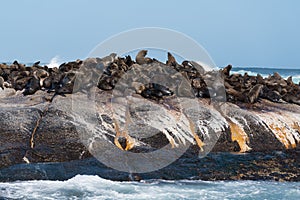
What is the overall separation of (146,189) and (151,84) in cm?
288

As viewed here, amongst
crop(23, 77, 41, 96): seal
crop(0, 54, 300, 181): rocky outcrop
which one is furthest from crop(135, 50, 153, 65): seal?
crop(23, 77, 41, 96): seal

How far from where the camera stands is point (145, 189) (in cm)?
722

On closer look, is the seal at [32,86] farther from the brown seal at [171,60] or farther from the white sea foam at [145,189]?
the white sea foam at [145,189]

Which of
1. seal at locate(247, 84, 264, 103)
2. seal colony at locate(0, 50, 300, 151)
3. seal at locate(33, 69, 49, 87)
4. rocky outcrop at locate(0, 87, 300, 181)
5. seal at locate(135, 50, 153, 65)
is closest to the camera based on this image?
rocky outcrop at locate(0, 87, 300, 181)

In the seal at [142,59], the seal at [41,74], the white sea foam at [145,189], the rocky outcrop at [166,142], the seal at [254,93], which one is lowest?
the white sea foam at [145,189]

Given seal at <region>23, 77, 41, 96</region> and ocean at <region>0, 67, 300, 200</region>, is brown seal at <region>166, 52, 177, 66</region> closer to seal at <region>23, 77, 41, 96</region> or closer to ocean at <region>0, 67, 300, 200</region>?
seal at <region>23, 77, 41, 96</region>

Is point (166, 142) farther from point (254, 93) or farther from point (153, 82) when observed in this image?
point (254, 93)

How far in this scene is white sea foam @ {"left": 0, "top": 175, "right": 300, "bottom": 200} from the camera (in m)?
6.86

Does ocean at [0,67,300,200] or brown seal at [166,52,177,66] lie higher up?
brown seal at [166,52,177,66]

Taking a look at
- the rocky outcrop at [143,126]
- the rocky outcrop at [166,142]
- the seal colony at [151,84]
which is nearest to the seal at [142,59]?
the seal colony at [151,84]

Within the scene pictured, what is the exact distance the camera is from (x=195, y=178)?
25.8 feet

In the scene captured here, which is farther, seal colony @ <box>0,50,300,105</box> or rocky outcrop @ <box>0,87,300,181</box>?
seal colony @ <box>0,50,300,105</box>

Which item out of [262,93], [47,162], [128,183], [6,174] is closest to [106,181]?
[128,183]

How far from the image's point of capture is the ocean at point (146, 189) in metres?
6.86
